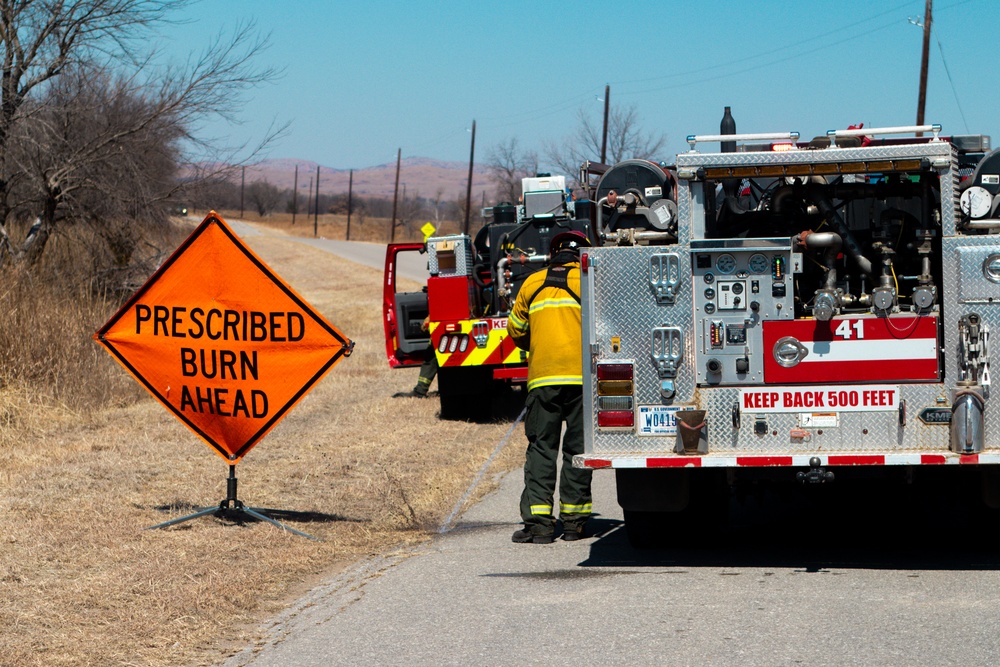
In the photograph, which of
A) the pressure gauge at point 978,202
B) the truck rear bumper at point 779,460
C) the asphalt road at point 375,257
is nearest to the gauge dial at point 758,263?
the truck rear bumper at point 779,460

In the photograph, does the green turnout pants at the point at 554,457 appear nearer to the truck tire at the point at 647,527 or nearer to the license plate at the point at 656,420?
the truck tire at the point at 647,527

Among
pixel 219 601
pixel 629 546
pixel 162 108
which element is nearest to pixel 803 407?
pixel 629 546

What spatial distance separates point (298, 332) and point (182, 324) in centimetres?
84

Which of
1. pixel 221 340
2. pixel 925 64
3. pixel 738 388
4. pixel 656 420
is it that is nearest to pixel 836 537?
pixel 738 388

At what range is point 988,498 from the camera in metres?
7.14

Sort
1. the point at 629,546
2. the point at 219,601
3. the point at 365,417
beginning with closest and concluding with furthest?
the point at 219,601
the point at 629,546
the point at 365,417

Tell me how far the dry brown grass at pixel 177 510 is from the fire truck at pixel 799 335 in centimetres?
214

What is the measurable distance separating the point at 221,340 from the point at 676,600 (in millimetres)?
4005

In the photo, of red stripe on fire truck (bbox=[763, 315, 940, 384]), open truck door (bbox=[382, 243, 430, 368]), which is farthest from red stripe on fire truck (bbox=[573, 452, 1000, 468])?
open truck door (bbox=[382, 243, 430, 368])

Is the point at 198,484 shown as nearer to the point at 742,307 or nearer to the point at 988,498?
the point at 742,307

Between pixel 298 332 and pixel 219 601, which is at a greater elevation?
pixel 298 332

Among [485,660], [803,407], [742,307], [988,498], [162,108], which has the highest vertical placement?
[162,108]

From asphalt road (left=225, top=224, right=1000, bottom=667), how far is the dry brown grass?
0.42m

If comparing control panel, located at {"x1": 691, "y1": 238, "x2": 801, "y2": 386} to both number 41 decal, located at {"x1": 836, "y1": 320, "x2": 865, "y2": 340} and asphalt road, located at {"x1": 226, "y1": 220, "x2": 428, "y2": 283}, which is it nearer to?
number 41 decal, located at {"x1": 836, "y1": 320, "x2": 865, "y2": 340}
